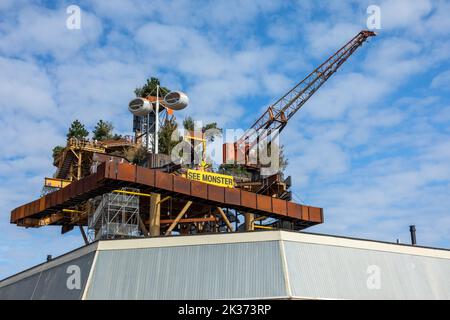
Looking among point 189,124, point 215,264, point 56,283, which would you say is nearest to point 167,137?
point 189,124

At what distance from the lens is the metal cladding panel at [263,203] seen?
54.9 metres

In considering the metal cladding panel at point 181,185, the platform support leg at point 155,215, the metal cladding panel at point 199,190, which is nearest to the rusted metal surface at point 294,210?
the metal cladding panel at point 199,190

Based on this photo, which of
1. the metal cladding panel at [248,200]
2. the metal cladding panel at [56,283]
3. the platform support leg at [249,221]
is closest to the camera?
the metal cladding panel at [56,283]

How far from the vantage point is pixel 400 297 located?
119 ft

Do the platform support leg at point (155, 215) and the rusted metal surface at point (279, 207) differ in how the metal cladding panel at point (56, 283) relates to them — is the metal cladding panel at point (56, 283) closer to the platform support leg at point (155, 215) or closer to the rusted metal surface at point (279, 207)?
the platform support leg at point (155, 215)

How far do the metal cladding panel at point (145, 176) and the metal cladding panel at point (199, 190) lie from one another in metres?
4.15

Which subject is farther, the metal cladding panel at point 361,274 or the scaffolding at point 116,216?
the scaffolding at point 116,216

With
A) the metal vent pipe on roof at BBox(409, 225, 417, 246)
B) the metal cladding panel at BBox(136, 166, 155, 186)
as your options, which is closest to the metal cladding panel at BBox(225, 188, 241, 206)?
the metal cladding panel at BBox(136, 166, 155, 186)

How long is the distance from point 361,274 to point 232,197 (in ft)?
63.4

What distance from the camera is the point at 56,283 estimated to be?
38.7 metres

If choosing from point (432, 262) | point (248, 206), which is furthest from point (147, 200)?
point (432, 262)

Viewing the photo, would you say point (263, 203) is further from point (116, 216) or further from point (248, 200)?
point (116, 216)

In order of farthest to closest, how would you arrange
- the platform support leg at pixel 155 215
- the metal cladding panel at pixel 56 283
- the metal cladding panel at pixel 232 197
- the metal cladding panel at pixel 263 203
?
the metal cladding panel at pixel 263 203
the platform support leg at pixel 155 215
the metal cladding panel at pixel 232 197
the metal cladding panel at pixel 56 283

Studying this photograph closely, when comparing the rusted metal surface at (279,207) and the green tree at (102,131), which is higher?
the green tree at (102,131)
